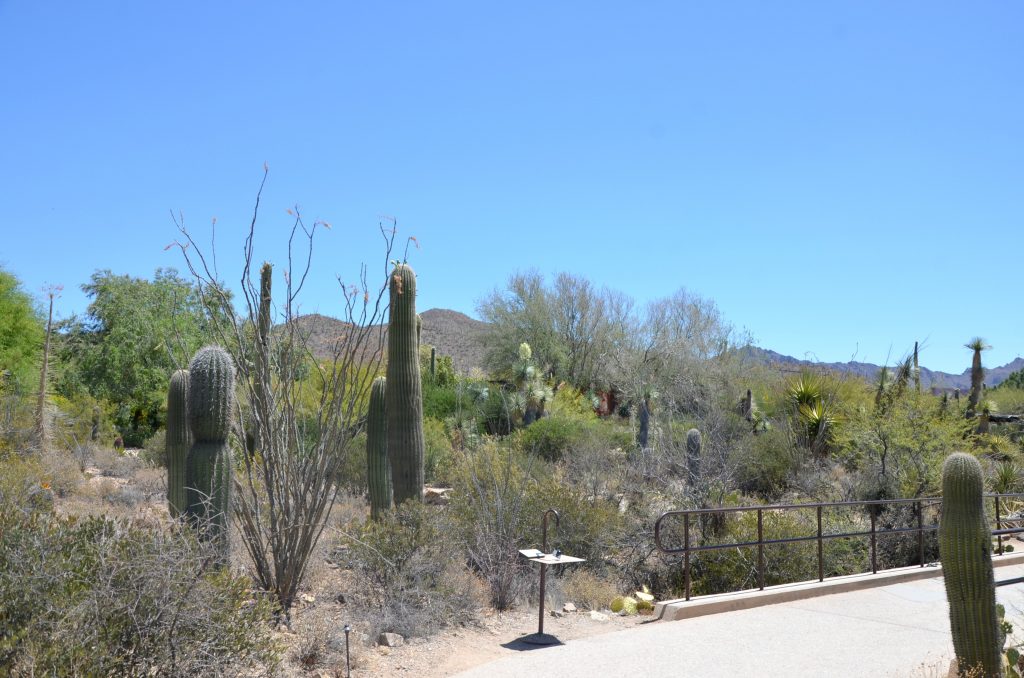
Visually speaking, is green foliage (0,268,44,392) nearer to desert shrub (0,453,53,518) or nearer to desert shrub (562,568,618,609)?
desert shrub (0,453,53,518)

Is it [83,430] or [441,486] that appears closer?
[441,486]

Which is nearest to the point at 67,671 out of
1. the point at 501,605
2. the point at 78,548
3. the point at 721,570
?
the point at 78,548

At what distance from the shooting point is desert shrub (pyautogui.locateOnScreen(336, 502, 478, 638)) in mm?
9141

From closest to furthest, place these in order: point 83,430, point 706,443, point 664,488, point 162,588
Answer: point 162,588 < point 664,488 < point 706,443 < point 83,430

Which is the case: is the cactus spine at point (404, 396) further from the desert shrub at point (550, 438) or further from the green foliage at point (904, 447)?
the desert shrub at point (550, 438)

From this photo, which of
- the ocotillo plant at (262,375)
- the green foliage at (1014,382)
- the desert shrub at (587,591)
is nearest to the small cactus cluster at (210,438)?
the ocotillo plant at (262,375)

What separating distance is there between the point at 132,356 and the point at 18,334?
830cm

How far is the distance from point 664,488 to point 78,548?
39.3ft

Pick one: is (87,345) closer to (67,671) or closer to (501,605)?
(501,605)

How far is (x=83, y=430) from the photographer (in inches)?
1051

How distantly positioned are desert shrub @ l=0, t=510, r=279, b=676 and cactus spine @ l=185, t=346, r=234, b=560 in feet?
8.55

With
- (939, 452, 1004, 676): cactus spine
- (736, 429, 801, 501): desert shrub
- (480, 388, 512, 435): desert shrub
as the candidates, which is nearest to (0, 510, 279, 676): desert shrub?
(939, 452, 1004, 676): cactus spine

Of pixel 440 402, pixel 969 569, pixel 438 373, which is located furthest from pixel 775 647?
pixel 438 373

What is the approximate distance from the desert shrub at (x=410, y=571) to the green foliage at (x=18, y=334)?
72.7 feet
